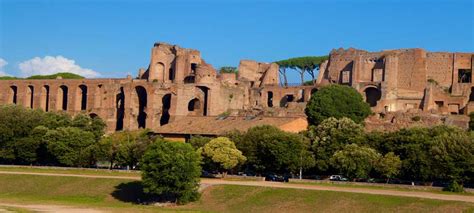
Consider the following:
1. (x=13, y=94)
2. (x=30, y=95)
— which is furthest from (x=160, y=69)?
(x=13, y=94)

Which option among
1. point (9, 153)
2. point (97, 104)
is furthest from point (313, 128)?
point (97, 104)

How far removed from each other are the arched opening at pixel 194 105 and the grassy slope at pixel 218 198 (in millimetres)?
31293

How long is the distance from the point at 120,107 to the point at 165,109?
20.6ft

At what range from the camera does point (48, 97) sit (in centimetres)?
9450

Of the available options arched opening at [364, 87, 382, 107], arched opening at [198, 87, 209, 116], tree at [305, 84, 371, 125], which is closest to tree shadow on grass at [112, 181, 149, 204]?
tree at [305, 84, 371, 125]

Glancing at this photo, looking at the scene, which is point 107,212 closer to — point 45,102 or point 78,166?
point 78,166

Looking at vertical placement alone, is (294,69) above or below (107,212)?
above

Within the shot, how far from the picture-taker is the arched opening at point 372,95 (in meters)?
82.0

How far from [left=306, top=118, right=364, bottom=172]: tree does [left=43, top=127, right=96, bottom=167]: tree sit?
1889cm

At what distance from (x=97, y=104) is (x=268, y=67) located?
23.4 m

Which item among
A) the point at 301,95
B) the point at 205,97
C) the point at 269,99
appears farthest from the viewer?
the point at 269,99

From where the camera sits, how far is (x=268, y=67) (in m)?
100

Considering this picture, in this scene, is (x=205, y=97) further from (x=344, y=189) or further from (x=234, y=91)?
(x=344, y=189)

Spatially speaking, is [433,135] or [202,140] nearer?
[433,135]
